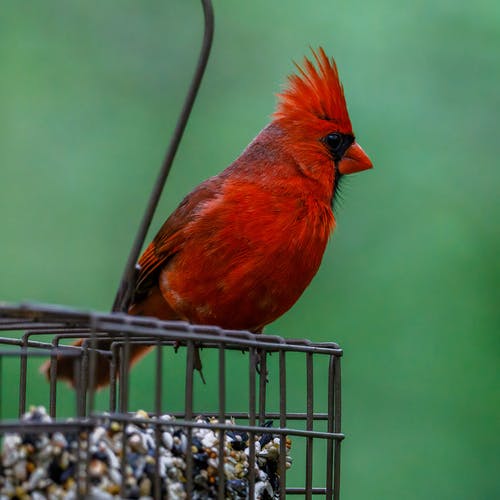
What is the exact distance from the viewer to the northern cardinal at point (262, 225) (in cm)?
310

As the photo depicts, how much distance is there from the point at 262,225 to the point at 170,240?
0.97 ft

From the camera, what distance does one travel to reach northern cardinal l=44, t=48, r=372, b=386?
3.10 meters

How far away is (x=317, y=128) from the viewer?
3467mm

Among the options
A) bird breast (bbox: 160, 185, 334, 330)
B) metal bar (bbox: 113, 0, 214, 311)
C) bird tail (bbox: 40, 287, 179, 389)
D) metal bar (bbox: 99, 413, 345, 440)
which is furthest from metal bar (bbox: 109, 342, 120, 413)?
metal bar (bbox: 99, 413, 345, 440)

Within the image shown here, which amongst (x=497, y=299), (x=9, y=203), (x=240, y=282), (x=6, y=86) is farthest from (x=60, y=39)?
(x=240, y=282)

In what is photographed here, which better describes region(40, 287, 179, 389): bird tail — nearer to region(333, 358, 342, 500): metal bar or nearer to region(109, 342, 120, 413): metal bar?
region(109, 342, 120, 413): metal bar

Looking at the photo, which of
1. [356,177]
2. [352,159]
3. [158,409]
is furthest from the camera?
[356,177]

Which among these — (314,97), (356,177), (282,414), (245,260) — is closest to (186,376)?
(282,414)

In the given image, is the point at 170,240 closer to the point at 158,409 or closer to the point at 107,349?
the point at 107,349

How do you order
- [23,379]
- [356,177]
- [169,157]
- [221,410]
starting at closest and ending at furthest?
[221,410], [169,157], [23,379], [356,177]

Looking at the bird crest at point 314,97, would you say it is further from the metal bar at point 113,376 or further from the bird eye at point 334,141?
the metal bar at point 113,376

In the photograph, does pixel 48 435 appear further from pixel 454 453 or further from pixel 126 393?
pixel 454 453

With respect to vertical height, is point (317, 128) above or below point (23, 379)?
above

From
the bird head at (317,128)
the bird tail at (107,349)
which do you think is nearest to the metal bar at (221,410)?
the bird tail at (107,349)
